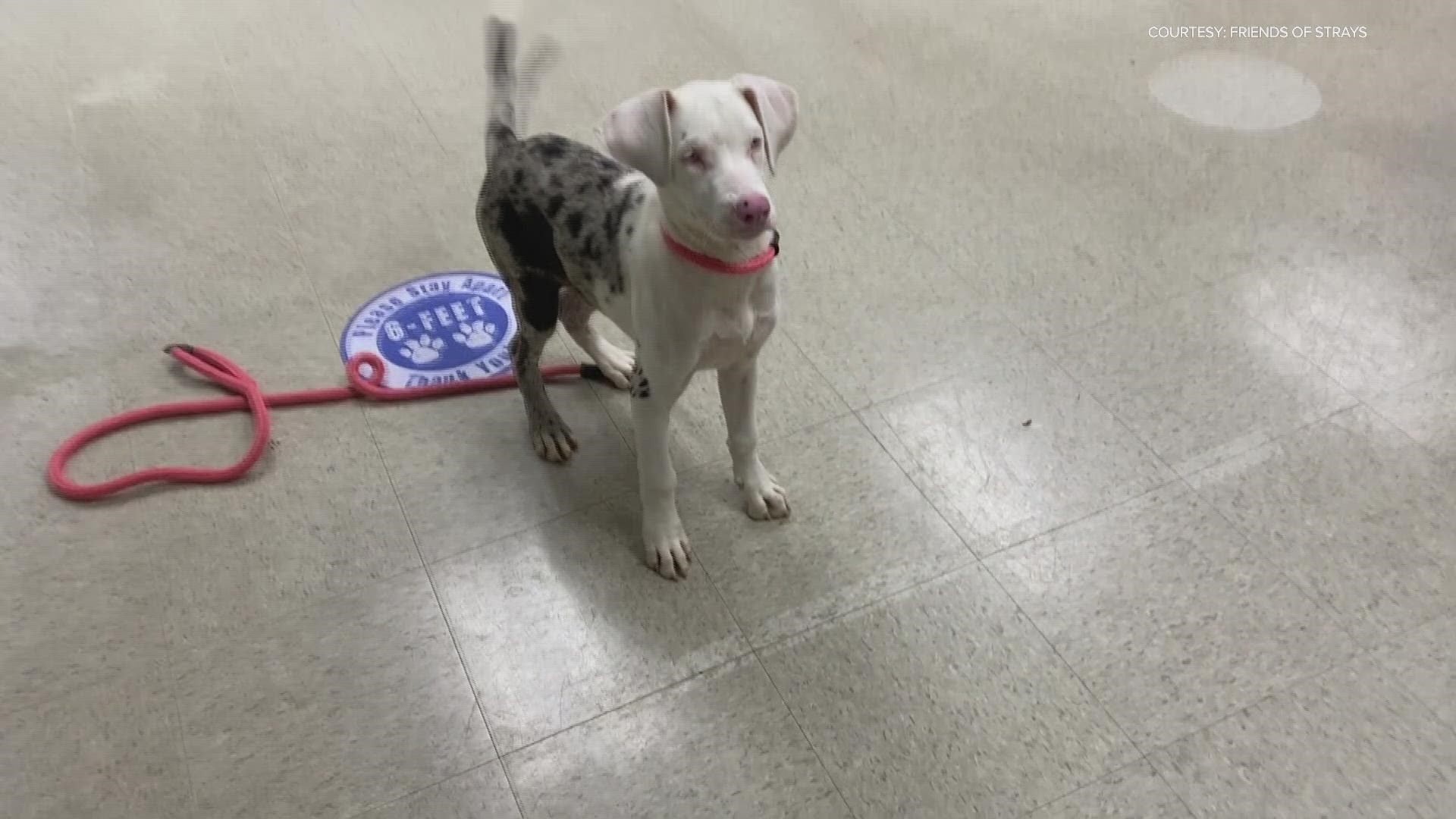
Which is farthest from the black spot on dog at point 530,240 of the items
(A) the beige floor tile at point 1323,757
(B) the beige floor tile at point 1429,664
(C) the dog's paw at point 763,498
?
(B) the beige floor tile at point 1429,664

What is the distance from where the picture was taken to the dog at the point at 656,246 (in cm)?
119

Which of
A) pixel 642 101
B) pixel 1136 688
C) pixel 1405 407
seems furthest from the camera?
pixel 1405 407

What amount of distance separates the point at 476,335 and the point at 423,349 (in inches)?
4.2

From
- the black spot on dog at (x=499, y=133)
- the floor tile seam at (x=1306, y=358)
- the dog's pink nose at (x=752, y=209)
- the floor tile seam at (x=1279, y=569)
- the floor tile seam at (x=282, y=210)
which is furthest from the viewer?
the floor tile seam at (x=282, y=210)

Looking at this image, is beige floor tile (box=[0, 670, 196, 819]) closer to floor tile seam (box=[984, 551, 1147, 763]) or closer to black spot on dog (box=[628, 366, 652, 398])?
black spot on dog (box=[628, 366, 652, 398])

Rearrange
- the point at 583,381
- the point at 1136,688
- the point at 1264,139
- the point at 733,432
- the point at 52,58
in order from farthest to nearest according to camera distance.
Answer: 1. the point at 52,58
2. the point at 1264,139
3. the point at 583,381
4. the point at 733,432
5. the point at 1136,688

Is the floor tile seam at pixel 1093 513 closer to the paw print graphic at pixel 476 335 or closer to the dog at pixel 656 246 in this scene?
the dog at pixel 656 246

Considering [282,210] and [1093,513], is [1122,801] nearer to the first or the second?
[1093,513]

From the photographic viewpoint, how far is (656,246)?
4.40 feet

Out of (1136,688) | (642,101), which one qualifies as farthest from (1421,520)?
(642,101)

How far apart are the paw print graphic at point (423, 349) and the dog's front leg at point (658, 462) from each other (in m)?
0.61

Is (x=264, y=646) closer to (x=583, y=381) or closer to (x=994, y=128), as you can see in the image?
(x=583, y=381)

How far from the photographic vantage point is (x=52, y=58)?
2.92 meters

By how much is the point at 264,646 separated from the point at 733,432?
0.78 meters
